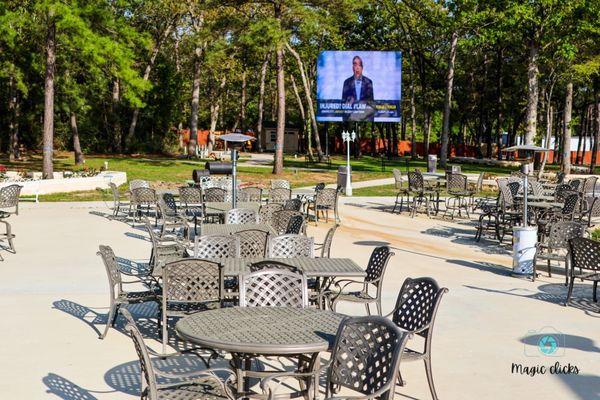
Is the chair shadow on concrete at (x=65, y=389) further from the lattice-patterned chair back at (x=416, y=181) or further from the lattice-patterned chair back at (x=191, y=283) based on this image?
the lattice-patterned chair back at (x=416, y=181)

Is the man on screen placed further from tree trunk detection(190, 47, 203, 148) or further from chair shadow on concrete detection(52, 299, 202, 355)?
chair shadow on concrete detection(52, 299, 202, 355)

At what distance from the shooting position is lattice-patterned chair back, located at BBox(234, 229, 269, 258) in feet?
27.3

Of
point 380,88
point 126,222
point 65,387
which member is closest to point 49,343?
point 65,387

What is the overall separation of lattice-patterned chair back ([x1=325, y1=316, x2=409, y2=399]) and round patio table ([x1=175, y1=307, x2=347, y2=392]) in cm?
16

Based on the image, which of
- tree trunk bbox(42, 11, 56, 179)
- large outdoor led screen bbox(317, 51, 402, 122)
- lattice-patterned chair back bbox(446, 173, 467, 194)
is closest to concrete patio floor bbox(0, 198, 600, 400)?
lattice-patterned chair back bbox(446, 173, 467, 194)

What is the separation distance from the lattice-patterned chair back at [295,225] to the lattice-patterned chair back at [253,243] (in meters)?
1.79

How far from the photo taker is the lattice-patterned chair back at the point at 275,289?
19.0 ft

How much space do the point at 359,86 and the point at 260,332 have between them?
1156 inches

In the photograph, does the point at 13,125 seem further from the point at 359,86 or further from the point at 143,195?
the point at 143,195

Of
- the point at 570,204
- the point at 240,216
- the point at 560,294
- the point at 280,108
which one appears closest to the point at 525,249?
the point at 560,294

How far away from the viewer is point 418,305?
223 inches

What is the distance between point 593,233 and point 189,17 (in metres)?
39.8

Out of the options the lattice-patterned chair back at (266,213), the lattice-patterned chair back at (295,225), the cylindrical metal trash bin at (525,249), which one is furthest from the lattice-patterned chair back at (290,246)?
the cylindrical metal trash bin at (525,249)

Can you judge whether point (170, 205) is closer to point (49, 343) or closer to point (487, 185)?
point (49, 343)
